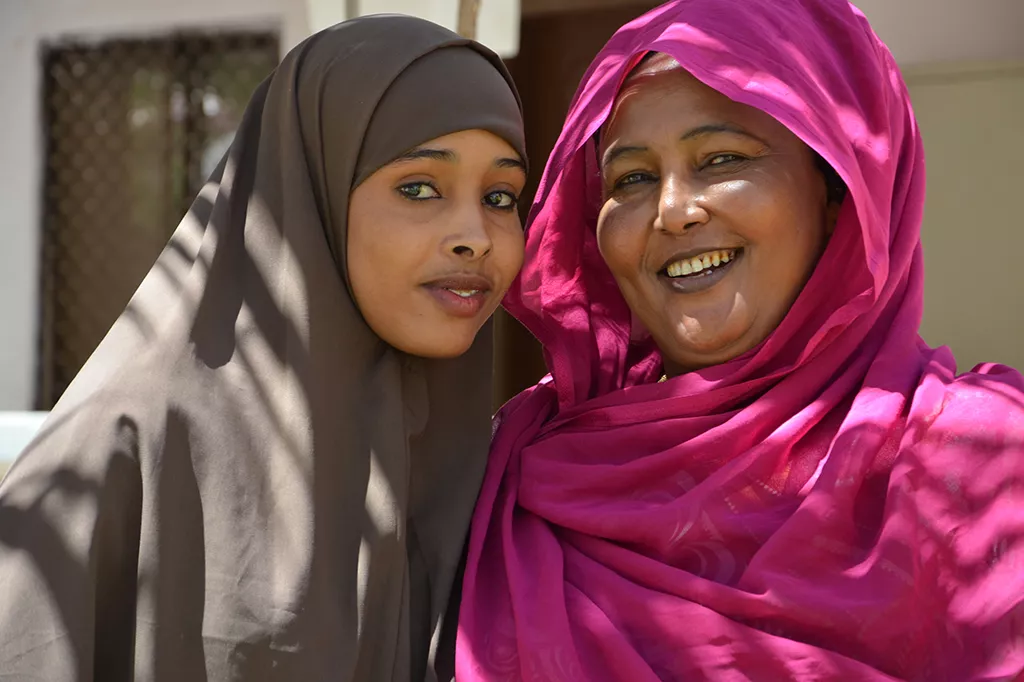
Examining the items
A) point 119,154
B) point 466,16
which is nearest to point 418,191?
Result: point 466,16

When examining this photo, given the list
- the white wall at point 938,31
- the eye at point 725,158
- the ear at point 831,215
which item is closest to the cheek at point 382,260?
the eye at point 725,158

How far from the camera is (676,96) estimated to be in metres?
1.80

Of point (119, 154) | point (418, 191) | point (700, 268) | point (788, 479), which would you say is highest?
point (119, 154)

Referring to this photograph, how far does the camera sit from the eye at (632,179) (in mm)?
1863

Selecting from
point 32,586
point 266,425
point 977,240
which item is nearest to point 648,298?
point 266,425

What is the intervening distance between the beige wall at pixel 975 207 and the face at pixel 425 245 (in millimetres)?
2469

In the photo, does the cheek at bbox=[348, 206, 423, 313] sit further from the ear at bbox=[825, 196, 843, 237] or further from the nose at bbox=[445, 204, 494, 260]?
the ear at bbox=[825, 196, 843, 237]

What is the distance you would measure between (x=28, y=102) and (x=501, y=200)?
3455 mm

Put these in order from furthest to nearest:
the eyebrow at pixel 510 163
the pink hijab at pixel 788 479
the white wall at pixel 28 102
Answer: the white wall at pixel 28 102 → the eyebrow at pixel 510 163 → the pink hijab at pixel 788 479

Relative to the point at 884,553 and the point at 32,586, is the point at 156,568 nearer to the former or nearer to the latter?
the point at 32,586

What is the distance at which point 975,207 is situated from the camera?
149 inches

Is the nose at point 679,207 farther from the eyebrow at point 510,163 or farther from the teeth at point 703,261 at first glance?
the eyebrow at point 510,163

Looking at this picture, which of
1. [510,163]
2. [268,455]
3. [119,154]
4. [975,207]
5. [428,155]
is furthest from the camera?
[119,154]

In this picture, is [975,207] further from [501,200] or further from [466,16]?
[501,200]
